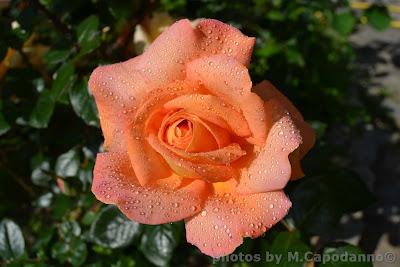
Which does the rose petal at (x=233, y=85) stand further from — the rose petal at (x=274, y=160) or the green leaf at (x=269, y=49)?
the green leaf at (x=269, y=49)

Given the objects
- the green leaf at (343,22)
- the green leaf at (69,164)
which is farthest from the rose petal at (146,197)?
the green leaf at (343,22)

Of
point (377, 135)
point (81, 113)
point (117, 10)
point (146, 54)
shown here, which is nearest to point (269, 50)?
point (377, 135)

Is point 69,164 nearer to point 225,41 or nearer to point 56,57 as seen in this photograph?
point 56,57

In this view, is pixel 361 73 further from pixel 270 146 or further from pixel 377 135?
pixel 270 146

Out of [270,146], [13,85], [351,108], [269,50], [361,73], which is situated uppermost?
[270,146]

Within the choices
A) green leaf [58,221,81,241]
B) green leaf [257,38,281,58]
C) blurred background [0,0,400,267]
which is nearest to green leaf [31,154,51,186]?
blurred background [0,0,400,267]

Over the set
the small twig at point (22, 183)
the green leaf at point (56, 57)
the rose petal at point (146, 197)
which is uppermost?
the rose petal at point (146, 197)

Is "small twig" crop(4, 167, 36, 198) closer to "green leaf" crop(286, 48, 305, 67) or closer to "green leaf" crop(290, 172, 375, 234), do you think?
"green leaf" crop(290, 172, 375, 234)

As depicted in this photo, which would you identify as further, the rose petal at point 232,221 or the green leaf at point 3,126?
the green leaf at point 3,126

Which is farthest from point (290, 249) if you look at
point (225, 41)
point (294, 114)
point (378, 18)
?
point (378, 18)
